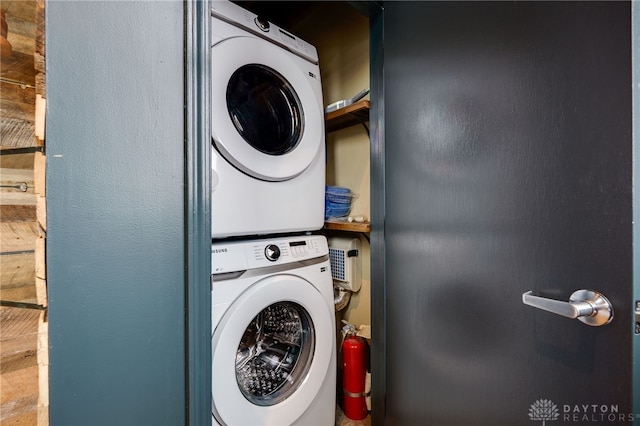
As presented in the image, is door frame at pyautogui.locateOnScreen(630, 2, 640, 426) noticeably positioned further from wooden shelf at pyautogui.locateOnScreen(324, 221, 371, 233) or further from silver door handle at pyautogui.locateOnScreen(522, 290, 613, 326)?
wooden shelf at pyautogui.locateOnScreen(324, 221, 371, 233)

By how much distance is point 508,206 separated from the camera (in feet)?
2.44

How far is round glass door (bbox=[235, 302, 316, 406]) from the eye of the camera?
1.19 meters

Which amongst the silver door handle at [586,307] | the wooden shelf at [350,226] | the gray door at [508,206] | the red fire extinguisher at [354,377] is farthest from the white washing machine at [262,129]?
the silver door handle at [586,307]

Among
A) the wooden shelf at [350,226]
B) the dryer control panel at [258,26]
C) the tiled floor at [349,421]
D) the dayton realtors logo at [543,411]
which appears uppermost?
the dryer control panel at [258,26]

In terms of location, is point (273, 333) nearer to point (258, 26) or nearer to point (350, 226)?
point (350, 226)

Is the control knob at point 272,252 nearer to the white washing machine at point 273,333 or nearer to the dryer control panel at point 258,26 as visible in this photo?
the white washing machine at point 273,333

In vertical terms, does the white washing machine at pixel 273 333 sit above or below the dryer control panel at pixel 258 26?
below

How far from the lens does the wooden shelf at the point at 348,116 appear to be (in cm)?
134

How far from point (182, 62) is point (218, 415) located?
1.04 m

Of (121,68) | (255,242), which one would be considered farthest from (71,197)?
(255,242)

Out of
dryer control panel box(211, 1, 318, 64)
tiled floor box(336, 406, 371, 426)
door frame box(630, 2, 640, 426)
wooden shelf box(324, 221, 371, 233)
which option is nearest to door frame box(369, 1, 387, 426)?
wooden shelf box(324, 221, 371, 233)

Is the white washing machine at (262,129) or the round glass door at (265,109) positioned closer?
the white washing machine at (262,129)

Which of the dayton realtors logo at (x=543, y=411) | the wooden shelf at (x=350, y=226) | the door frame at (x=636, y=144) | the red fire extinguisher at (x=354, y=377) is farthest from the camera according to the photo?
the red fire extinguisher at (x=354, y=377)

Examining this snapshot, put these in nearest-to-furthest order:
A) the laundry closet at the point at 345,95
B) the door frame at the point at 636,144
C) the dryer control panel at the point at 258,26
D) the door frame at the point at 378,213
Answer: the door frame at the point at 636,144 < the dryer control panel at the point at 258,26 < the door frame at the point at 378,213 < the laundry closet at the point at 345,95
